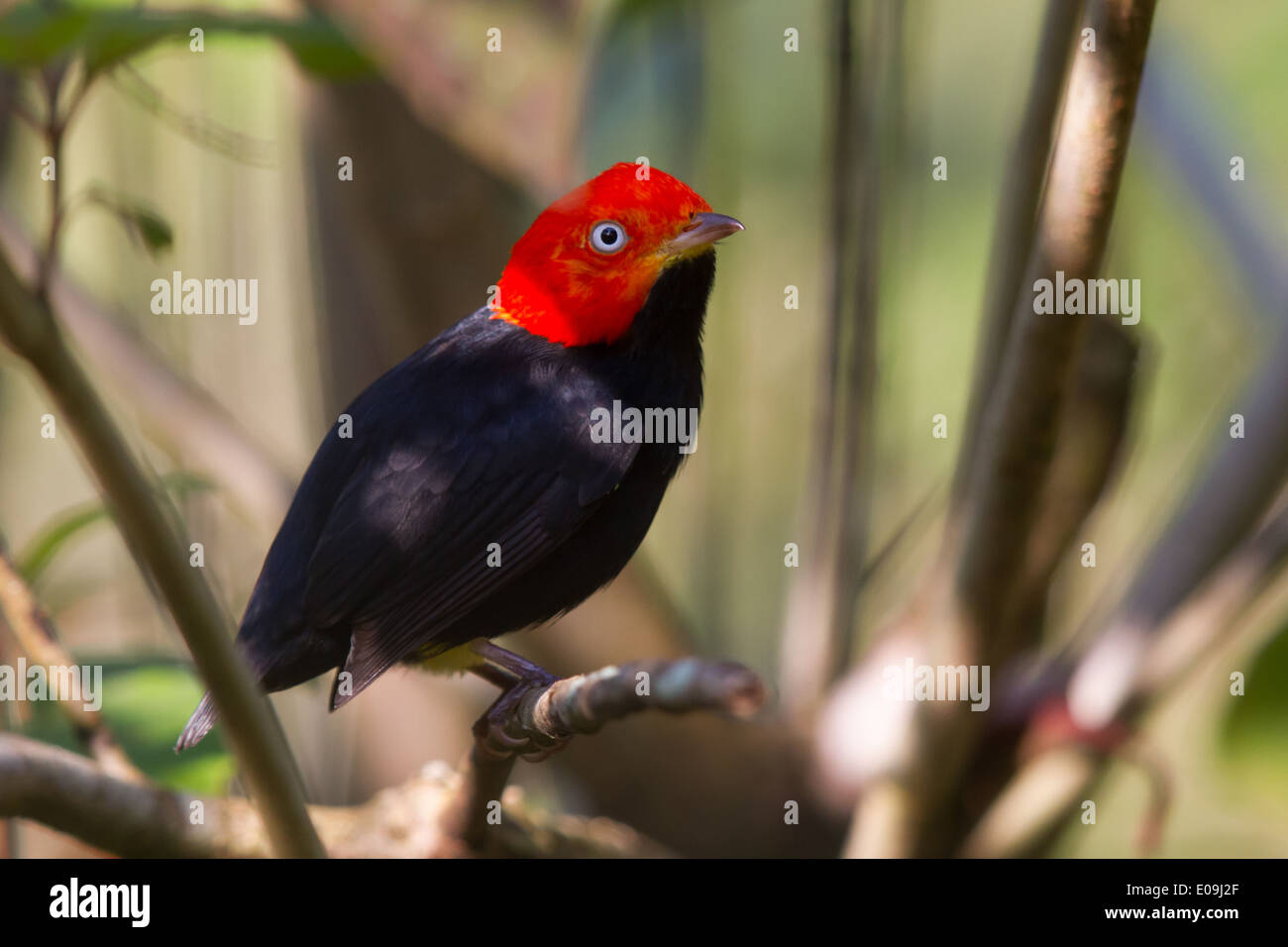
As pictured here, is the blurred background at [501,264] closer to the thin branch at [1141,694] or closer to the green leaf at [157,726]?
the green leaf at [157,726]

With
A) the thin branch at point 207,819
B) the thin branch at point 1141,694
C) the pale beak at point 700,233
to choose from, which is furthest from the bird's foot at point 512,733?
the thin branch at point 1141,694

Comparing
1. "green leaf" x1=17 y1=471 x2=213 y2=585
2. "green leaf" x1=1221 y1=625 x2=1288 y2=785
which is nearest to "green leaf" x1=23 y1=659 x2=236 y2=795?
"green leaf" x1=17 y1=471 x2=213 y2=585

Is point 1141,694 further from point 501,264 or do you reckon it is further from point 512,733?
point 501,264

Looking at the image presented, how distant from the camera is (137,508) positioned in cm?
138

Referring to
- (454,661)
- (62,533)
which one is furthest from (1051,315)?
(62,533)

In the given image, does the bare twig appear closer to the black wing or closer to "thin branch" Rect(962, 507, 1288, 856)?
"thin branch" Rect(962, 507, 1288, 856)

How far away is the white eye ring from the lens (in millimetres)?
1759

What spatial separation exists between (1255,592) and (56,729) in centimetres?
262

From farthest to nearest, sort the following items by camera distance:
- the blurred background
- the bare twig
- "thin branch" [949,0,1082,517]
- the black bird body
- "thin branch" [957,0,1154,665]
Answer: the blurred background → the bare twig → "thin branch" [949,0,1082,517] → the black bird body → "thin branch" [957,0,1154,665]

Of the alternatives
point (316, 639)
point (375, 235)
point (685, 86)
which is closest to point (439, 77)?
point (375, 235)

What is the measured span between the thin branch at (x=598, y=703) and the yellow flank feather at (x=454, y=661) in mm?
194

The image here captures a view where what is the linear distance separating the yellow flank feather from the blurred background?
0.66 meters

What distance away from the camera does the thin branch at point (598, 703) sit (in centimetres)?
112

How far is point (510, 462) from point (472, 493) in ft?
0.25
